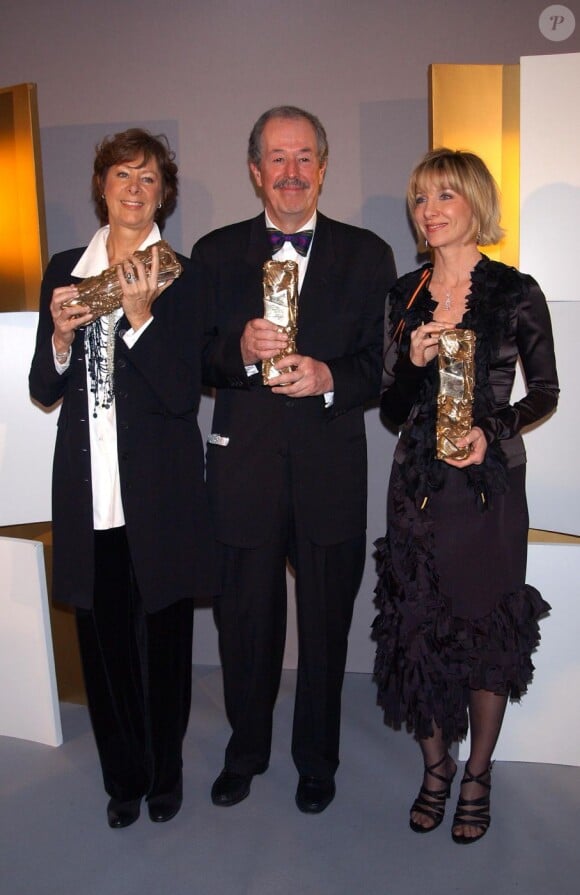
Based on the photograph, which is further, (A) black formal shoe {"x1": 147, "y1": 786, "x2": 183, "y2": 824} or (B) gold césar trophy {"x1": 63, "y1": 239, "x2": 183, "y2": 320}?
(A) black formal shoe {"x1": 147, "y1": 786, "x2": 183, "y2": 824}

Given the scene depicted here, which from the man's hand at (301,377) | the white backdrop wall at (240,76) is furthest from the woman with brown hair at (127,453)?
the white backdrop wall at (240,76)

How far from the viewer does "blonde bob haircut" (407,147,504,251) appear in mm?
2135

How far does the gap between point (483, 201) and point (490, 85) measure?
652 mm

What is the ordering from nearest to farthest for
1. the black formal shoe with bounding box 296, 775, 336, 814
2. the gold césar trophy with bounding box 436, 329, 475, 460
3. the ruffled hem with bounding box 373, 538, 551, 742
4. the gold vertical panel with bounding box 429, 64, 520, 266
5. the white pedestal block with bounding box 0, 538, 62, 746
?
the gold césar trophy with bounding box 436, 329, 475, 460, the ruffled hem with bounding box 373, 538, 551, 742, the black formal shoe with bounding box 296, 775, 336, 814, the gold vertical panel with bounding box 429, 64, 520, 266, the white pedestal block with bounding box 0, 538, 62, 746

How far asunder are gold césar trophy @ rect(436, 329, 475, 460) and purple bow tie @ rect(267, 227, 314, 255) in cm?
57

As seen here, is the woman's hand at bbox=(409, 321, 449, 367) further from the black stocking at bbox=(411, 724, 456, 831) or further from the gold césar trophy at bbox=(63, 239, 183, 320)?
the black stocking at bbox=(411, 724, 456, 831)

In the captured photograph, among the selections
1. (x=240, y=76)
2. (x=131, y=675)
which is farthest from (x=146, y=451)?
(x=240, y=76)

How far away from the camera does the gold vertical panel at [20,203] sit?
8.85 feet

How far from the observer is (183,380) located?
86.4 inches

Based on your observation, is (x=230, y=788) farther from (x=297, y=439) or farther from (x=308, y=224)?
(x=308, y=224)

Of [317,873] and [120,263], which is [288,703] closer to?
[317,873]

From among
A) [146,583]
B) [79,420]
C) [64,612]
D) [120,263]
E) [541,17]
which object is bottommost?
[64,612]

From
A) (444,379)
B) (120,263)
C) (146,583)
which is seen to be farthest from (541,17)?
(146,583)

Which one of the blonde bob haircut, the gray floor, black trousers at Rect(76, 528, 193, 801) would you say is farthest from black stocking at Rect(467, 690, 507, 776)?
the blonde bob haircut
